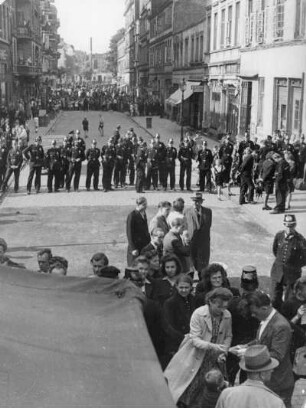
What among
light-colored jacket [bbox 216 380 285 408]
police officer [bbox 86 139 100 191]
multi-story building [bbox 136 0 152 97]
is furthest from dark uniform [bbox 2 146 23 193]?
multi-story building [bbox 136 0 152 97]

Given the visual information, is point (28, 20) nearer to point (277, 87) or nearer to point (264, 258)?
point (277, 87)

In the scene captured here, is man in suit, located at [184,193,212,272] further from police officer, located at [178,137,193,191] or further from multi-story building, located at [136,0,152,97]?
multi-story building, located at [136,0,152,97]

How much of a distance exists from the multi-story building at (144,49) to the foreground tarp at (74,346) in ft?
224

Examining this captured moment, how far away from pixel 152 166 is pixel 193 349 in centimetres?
1550

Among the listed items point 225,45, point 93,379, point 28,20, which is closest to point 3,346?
point 93,379

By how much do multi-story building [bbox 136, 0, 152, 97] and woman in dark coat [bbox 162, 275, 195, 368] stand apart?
67.4m

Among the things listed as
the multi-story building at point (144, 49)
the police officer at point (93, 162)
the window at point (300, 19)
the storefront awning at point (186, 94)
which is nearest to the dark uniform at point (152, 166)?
the police officer at point (93, 162)

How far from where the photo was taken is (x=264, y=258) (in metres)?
13.3

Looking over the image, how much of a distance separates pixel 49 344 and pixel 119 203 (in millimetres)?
14556

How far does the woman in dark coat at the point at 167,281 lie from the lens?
7277 mm

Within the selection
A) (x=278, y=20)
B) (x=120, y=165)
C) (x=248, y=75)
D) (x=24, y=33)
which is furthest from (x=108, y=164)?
(x=24, y=33)

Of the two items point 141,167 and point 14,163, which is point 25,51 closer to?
point 14,163

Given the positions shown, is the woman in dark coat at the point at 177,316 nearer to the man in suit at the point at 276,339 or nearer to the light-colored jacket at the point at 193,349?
the light-colored jacket at the point at 193,349

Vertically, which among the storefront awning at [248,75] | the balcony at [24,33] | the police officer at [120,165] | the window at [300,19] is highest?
the balcony at [24,33]
